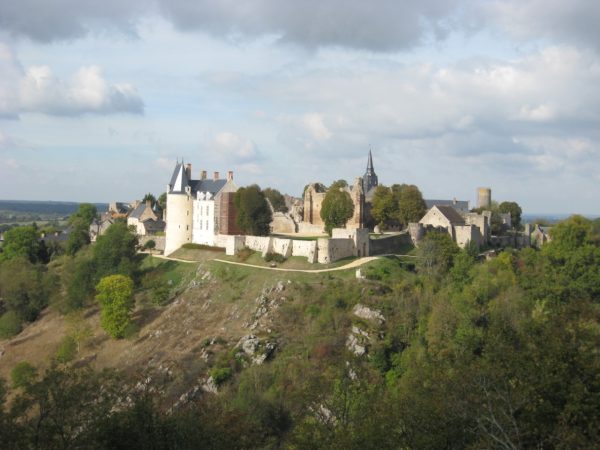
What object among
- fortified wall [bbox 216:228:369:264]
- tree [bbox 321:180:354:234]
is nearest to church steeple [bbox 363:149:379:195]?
tree [bbox 321:180:354:234]

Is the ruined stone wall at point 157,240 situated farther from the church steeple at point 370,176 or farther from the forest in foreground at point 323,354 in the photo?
the church steeple at point 370,176

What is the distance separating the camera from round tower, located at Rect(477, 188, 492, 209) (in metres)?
82.0

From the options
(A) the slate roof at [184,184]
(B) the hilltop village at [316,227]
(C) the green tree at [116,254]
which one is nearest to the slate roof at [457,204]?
(B) the hilltop village at [316,227]

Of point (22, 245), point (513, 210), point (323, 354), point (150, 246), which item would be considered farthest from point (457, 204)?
point (22, 245)

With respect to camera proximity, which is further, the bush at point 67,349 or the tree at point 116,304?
the tree at point 116,304

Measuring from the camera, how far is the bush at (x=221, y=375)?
3731 centimetres

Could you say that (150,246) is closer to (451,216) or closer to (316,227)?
(316,227)

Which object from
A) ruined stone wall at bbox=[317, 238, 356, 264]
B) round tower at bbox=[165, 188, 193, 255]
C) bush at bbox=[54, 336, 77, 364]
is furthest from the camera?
round tower at bbox=[165, 188, 193, 255]

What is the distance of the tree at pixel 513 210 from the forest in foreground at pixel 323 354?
47.7ft

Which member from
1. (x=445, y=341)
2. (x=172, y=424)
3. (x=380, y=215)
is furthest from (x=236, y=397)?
(x=380, y=215)

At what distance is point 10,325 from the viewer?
189ft

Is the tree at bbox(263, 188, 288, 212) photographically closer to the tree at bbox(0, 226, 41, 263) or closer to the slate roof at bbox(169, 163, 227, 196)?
the slate roof at bbox(169, 163, 227, 196)

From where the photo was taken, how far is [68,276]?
6150 centimetres

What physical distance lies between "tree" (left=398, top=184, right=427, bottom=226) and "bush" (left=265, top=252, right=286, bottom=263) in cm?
1558
